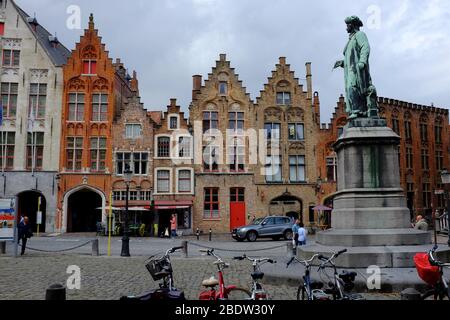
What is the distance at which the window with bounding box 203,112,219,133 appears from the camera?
34.6 metres

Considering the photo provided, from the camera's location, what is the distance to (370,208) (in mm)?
9977

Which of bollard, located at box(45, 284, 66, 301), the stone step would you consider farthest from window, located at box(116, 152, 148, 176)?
bollard, located at box(45, 284, 66, 301)

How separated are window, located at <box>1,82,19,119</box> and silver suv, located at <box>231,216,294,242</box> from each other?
20.3 metres

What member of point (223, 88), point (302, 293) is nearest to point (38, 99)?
point (223, 88)

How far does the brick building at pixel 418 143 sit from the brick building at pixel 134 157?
14.5 m

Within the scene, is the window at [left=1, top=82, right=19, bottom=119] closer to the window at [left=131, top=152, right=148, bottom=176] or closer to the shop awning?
the window at [left=131, top=152, right=148, bottom=176]

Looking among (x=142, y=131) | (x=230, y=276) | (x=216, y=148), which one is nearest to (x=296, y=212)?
(x=216, y=148)

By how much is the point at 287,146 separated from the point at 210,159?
647cm

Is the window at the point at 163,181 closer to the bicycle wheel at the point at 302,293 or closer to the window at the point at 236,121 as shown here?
the window at the point at 236,121

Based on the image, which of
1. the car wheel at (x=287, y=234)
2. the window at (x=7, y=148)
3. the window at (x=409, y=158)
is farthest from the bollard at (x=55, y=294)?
the window at (x=409, y=158)

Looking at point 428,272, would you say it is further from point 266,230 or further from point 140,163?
point 140,163

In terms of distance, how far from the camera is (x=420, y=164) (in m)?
39.8

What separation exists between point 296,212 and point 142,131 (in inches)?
553
